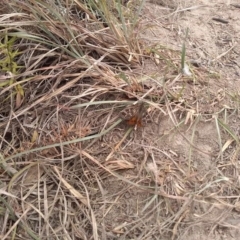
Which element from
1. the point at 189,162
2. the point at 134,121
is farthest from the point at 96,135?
the point at 189,162

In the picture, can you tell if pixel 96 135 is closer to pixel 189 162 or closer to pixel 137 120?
pixel 137 120

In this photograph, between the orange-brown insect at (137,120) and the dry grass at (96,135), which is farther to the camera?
the orange-brown insect at (137,120)

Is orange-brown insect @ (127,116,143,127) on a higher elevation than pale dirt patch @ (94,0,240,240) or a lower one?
higher

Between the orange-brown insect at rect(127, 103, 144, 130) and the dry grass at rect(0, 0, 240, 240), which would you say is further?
the orange-brown insect at rect(127, 103, 144, 130)

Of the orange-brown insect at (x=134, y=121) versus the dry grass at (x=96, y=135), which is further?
the orange-brown insect at (x=134, y=121)

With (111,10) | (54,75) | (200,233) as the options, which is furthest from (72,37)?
(200,233)

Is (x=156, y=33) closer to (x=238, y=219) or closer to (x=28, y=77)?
(x=28, y=77)

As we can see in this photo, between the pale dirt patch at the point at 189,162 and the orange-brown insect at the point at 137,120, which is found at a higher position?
the orange-brown insect at the point at 137,120

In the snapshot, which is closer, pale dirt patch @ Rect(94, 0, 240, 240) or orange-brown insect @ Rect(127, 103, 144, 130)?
pale dirt patch @ Rect(94, 0, 240, 240)
